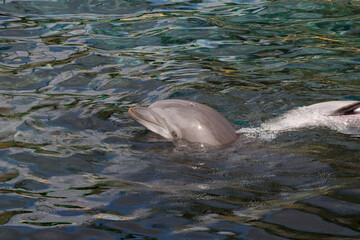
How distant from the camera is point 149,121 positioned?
20.9 ft

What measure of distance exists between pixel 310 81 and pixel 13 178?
485cm

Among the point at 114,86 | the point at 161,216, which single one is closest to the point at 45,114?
the point at 114,86

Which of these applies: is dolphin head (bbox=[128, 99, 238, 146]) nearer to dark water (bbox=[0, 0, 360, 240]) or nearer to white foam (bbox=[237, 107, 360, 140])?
dark water (bbox=[0, 0, 360, 240])

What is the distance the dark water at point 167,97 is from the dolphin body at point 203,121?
0.64ft

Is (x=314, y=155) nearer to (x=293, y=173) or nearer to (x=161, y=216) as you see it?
(x=293, y=173)

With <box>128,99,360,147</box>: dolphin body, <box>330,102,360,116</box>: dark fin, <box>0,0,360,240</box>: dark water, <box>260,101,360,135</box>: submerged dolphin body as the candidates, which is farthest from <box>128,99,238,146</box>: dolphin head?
<box>330,102,360,116</box>: dark fin

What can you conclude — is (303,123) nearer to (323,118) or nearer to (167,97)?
(323,118)

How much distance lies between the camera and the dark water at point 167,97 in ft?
14.1

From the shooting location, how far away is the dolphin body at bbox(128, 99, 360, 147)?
6145mm

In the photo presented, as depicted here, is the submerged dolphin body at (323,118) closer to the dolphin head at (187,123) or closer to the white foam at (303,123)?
the white foam at (303,123)

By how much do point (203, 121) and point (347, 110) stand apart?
164 cm

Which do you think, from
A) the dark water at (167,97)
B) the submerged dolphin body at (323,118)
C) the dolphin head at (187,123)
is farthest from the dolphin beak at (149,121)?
the submerged dolphin body at (323,118)

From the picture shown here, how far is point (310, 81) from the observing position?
8453 millimetres

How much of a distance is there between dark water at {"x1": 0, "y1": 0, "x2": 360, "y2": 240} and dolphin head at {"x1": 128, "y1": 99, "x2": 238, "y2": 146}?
208mm
